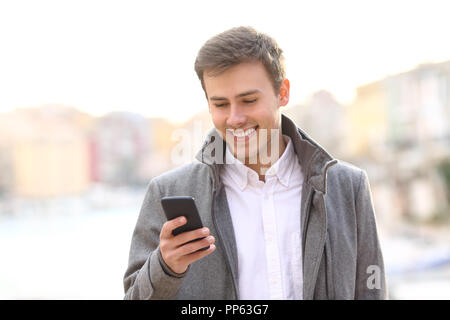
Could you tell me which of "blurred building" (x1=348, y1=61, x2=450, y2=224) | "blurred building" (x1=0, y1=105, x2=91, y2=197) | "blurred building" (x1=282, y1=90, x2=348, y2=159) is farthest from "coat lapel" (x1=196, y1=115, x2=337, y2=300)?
"blurred building" (x1=348, y1=61, x2=450, y2=224)

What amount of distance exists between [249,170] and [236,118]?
17cm

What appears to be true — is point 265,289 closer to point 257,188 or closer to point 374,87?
point 257,188

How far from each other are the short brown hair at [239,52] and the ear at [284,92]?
0.11ft

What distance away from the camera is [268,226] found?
3.69 ft

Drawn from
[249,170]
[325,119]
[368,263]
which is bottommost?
[368,263]

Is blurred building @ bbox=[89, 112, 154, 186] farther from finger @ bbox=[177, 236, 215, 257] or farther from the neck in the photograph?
finger @ bbox=[177, 236, 215, 257]

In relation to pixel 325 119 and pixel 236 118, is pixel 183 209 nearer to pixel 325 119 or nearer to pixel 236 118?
pixel 236 118

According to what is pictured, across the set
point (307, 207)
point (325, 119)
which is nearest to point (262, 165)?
point (307, 207)

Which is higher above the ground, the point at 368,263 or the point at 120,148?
the point at 120,148

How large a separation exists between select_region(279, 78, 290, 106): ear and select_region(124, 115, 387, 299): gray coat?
117mm

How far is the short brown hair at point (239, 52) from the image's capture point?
3.69 feet

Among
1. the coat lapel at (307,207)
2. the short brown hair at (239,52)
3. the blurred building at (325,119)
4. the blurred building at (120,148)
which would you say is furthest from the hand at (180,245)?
the blurred building at (120,148)

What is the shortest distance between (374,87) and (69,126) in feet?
26.9

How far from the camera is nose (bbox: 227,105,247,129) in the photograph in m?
1.10
